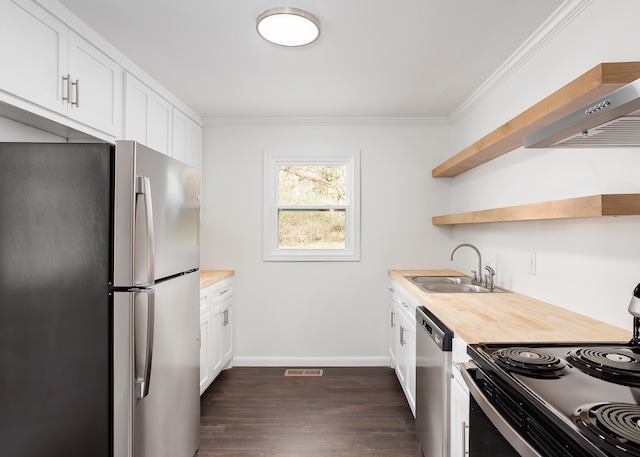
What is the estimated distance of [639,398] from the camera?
967 mm

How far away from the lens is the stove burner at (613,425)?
2.39 ft

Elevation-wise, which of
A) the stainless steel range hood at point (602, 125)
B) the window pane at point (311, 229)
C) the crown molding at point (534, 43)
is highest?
the crown molding at point (534, 43)

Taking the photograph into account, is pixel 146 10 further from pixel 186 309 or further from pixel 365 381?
pixel 365 381

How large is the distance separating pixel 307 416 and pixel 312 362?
99 centimetres

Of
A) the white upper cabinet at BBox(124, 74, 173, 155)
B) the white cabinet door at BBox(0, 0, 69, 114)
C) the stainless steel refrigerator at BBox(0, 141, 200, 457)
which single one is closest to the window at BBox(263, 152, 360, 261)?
the white upper cabinet at BBox(124, 74, 173, 155)

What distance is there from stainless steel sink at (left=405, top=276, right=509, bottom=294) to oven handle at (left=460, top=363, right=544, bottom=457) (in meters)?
1.44

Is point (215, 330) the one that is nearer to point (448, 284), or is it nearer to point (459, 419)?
point (448, 284)

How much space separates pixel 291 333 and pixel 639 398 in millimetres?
3008

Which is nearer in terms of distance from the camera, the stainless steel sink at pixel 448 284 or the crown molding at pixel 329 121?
the stainless steel sink at pixel 448 284

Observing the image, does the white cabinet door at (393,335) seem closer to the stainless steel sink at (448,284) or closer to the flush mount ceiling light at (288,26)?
the stainless steel sink at (448,284)

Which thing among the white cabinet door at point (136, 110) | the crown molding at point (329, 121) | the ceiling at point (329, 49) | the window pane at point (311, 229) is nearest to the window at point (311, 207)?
the window pane at point (311, 229)

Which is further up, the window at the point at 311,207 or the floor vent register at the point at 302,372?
the window at the point at 311,207

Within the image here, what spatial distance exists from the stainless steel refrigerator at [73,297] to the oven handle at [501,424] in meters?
1.29

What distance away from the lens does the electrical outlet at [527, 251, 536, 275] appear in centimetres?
224
